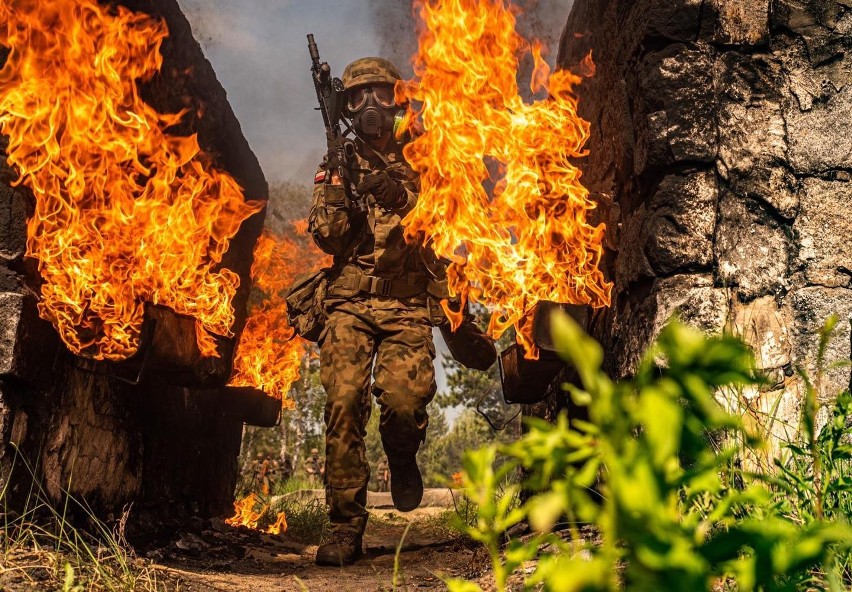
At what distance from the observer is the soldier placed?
4551mm

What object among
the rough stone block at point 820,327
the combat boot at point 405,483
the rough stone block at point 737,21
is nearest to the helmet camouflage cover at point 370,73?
the rough stone block at point 737,21

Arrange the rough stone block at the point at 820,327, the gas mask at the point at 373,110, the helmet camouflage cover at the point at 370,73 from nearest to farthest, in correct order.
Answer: the rough stone block at the point at 820,327, the gas mask at the point at 373,110, the helmet camouflage cover at the point at 370,73

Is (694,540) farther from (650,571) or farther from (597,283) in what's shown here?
(597,283)

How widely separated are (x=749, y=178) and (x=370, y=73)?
321 cm

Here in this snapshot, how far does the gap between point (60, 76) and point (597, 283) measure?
10.5 feet

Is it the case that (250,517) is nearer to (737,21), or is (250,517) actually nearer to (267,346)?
(267,346)

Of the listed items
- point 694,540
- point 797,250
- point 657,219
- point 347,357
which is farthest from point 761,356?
point 347,357

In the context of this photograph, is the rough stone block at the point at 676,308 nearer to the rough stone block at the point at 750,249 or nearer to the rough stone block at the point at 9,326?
the rough stone block at the point at 750,249

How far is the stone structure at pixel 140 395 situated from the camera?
3266 millimetres

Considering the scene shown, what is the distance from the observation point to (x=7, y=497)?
3.04 meters

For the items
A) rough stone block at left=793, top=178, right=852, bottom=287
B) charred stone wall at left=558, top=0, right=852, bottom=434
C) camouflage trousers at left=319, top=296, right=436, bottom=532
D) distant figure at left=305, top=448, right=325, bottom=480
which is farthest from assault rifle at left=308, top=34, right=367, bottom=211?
distant figure at left=305, top=448, right=325, bottom=480

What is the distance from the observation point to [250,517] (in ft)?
22.5

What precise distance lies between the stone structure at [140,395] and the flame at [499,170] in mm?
1666

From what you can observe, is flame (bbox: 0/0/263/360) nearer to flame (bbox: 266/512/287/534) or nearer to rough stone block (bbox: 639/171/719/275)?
flame (bbox: 266/512/287/534)
